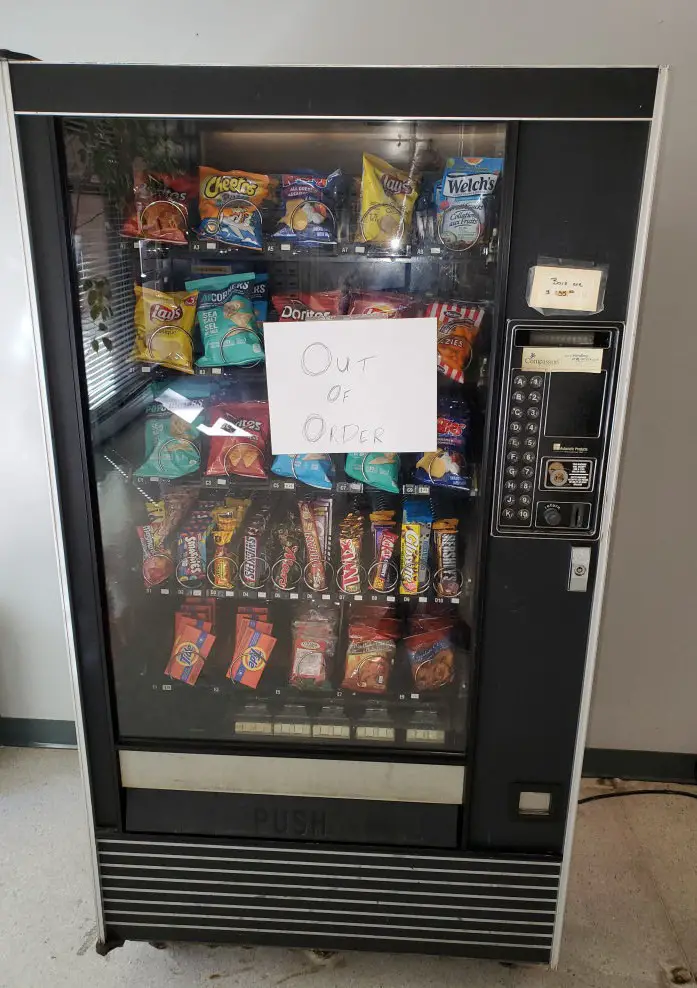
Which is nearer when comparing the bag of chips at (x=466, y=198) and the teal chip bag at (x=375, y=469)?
the bag of chips at (x=466, y=198)

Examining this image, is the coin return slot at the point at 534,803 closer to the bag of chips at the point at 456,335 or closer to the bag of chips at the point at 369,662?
the bag of chips at the point at 369,662

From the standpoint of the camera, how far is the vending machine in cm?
112

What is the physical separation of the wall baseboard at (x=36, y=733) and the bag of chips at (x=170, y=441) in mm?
1211

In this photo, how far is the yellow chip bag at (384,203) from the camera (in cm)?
133

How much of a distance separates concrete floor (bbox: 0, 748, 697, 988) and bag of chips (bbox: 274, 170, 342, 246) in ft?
5.31

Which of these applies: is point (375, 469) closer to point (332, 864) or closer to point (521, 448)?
point (521, 448)

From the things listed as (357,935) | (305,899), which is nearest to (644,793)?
(357,935)

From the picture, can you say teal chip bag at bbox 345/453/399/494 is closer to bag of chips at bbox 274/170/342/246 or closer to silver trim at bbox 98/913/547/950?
bag of chips at bbox 274/170/342/246

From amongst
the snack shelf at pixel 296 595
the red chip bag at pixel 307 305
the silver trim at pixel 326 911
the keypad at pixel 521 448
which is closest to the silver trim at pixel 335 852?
the silver trim at pixel 326 911

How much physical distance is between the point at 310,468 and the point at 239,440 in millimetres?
172

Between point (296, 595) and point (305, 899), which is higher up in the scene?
point (296, 595)

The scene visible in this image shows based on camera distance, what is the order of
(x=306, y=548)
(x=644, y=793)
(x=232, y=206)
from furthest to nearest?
(x=644, y=793), (x=306, y=548), (x=232, y=206)

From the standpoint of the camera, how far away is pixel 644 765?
214 cm

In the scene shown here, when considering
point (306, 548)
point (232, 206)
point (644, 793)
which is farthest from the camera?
point (644, 793)
